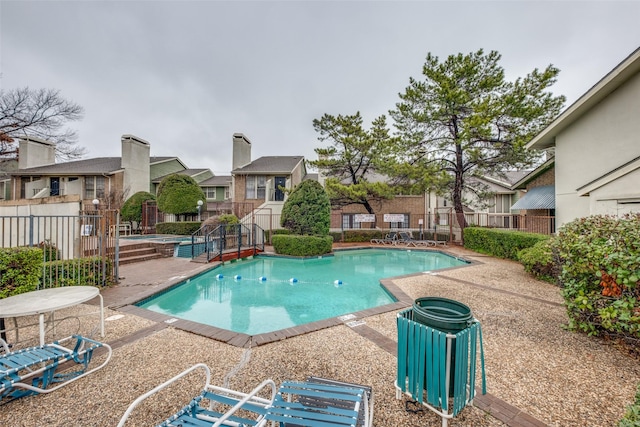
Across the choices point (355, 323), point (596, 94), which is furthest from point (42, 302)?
point (596, 94)

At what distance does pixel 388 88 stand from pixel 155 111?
18.5m

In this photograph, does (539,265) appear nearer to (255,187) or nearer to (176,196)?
(255,187)

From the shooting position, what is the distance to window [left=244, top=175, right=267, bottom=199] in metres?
21.2

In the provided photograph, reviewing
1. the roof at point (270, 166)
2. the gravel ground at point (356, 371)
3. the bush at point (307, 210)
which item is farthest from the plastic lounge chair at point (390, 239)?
the gravel ground at point (356, 371)

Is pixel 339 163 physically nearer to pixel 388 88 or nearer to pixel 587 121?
pixel 388 88

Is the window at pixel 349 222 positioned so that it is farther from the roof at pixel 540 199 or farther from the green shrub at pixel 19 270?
the green shrub at pixel 19 270

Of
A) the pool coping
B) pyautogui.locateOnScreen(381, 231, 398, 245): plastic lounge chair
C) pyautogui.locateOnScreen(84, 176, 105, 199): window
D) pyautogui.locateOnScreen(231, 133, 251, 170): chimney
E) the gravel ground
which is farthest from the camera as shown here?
pyautogui.locateOnScreen(231, 133, 251, 170): chimney

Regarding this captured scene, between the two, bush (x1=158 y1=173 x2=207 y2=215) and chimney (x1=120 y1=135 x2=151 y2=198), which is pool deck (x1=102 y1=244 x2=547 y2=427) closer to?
bush (x1=158 y1=173 x2=207 y2=215)

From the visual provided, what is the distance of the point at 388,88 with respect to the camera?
1714 cm

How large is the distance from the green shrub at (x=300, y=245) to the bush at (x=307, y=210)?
22.7 inches

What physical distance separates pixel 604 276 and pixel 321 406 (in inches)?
176

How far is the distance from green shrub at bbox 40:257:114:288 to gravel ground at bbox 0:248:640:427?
4.32 feet

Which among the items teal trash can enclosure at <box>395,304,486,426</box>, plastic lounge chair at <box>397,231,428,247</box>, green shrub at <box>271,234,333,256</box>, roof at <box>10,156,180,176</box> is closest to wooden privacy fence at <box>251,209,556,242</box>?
plastic lounge chair at <box>397,231,428,247</box>

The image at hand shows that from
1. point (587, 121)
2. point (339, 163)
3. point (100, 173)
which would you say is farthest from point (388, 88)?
point (100, 173)
